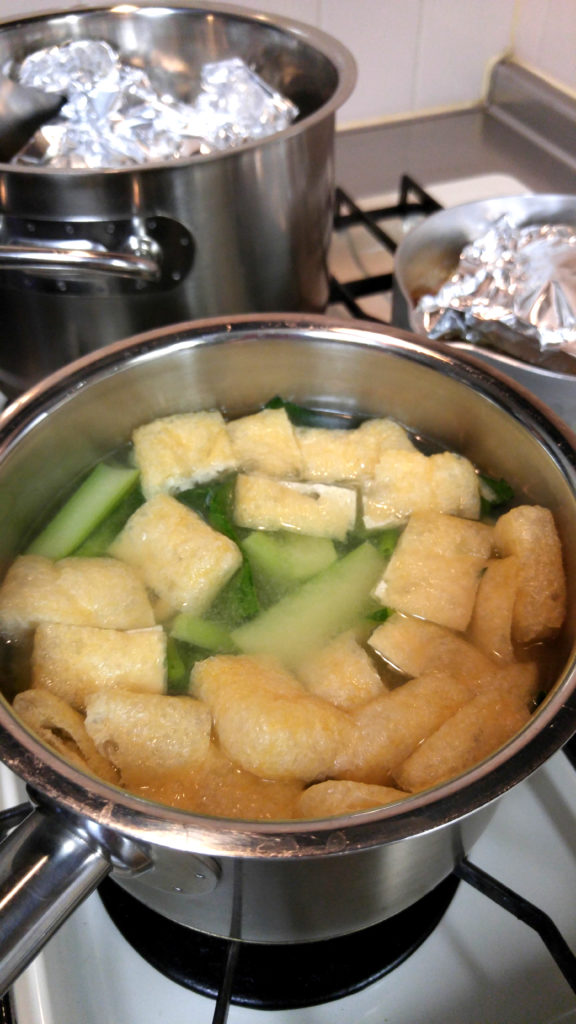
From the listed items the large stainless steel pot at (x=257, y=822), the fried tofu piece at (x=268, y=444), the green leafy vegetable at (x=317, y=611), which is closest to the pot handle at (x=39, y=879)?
the large stainless steel pot at (x=257, y=822)

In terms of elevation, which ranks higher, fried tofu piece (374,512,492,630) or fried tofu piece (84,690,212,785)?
fried tofu piece (374,512,492,630)

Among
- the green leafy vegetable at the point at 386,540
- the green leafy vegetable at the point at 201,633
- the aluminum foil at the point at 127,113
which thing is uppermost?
the aluminum foil at the point at 127,113

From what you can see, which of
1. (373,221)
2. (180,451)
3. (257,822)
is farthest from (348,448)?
(373,221)

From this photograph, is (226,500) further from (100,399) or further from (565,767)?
(565,767)

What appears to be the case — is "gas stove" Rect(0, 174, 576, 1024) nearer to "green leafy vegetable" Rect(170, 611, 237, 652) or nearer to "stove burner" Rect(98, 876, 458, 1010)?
"stove burner" Rect(98, 876, 458, 1010)

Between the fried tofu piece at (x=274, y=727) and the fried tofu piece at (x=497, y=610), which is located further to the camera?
the fried tofu piece at (x=497, y=610)

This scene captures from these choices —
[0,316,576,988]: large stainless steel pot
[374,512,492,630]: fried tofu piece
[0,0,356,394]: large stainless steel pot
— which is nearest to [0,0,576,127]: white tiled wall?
[0,0,356,394]: large stainless steel pot

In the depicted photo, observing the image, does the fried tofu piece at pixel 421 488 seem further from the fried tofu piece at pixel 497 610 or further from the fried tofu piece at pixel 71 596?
the fried tofu piece at pixel 71 596

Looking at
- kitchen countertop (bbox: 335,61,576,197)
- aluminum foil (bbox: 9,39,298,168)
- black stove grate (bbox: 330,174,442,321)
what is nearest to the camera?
aluminum foil (bbox: 9,39,298,168)
